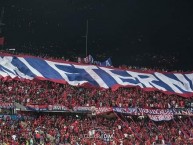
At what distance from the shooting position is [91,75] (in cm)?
4925

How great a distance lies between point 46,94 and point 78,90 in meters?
4.84

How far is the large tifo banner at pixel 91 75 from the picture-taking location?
45375 mm

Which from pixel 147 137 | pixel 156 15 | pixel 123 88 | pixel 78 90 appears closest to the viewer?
pixel 147 137

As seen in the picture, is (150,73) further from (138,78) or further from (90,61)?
(90,61)

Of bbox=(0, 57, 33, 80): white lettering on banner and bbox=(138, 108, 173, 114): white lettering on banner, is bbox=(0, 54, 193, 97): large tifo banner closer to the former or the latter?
bbox=(0, 57, 33, 80): white lettering on banner

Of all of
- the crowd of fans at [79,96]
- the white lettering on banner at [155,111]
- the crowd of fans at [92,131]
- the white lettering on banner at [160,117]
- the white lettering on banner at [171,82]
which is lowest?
the crowd of fans at [92,131]

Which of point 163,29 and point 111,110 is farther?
point 163,29

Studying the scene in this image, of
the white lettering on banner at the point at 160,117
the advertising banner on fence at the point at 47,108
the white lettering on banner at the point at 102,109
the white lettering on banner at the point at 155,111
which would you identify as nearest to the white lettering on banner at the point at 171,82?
the white lettering on banner at the point at 155,111

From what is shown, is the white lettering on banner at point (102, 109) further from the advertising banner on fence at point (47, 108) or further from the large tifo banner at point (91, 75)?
the large tifo banner at point (91, 75)

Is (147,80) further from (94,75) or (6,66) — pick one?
(6,66)

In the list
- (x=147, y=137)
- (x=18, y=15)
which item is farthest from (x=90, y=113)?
(x=18, y=15)

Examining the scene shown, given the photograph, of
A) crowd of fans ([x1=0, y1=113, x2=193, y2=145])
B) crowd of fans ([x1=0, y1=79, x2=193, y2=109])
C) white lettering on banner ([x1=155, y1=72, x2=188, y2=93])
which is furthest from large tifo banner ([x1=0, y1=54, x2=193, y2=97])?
crowd of fans ([x1=0, y1=113, x2=193, y2=145])

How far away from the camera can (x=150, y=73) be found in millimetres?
54562

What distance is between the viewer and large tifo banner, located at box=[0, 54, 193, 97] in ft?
149
